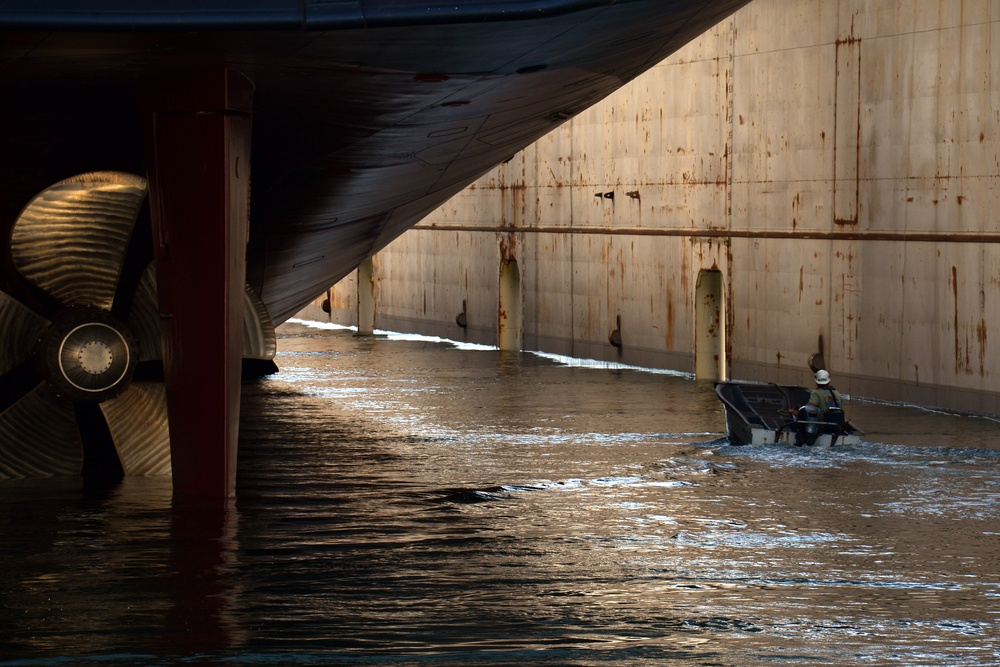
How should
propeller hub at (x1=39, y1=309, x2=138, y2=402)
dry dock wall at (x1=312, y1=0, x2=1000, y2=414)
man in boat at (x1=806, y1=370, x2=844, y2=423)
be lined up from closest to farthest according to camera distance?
propeller hub at (x1=39, y1=309, x2=138, y2=402) → man in boat at (x1=806, y1=370, x2=844, y2=423) → dry dock wall at (x1=312, y1=0, x2=1000, y2=414)

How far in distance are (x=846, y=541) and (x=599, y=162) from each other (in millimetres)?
23944

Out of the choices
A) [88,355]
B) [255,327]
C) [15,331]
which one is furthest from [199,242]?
[255,327]

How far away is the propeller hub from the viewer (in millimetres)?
19656

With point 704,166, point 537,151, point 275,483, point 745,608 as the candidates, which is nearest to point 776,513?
point 745,608

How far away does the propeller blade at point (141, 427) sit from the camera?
1998cm

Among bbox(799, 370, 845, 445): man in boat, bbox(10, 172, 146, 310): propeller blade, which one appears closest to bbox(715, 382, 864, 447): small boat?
bbox(799, 370, 845, 445): man in boat

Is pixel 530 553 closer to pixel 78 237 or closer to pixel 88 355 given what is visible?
pixel 88 355

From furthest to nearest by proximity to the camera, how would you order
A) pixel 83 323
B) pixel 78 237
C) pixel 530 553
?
1. pixel 78 237
2. pixel 83 323
3. pixel 530 553

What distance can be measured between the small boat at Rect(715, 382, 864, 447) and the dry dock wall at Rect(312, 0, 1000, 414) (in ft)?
13.3

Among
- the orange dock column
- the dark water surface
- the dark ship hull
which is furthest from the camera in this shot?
the orange dock column

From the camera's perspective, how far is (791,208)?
32688 mm

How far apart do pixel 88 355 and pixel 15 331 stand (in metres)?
0.98

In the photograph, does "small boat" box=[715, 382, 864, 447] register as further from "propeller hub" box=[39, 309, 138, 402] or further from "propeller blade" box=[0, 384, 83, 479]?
"propeller blade" box=[0, 384, 83, 479]

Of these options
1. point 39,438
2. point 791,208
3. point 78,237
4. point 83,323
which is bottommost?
point 39,438
